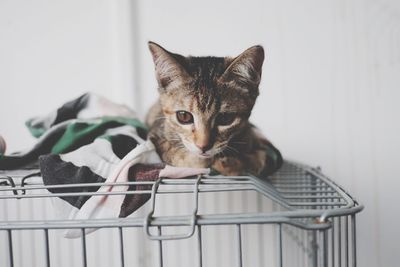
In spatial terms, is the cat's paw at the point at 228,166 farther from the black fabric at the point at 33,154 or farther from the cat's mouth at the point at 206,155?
the black fabric at the point at 33,154

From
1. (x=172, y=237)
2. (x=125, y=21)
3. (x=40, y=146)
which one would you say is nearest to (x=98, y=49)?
(x=125, y=21)

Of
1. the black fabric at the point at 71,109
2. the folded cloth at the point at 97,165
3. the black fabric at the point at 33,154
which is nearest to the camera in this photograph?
the folded cloth at the point at 97,165

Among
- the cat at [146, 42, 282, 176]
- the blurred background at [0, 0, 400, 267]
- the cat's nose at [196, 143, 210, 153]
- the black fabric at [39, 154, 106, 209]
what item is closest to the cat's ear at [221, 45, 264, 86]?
the cat at [146, 42, 282, 176]

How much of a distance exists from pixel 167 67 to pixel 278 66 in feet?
1.45

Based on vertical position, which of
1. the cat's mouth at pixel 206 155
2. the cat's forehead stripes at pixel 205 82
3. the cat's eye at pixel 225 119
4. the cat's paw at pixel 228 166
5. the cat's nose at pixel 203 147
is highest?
the cat's forehead stripes at pixel 205 82

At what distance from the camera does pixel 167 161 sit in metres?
0.65

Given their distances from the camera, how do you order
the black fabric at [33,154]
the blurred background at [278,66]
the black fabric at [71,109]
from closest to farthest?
1. the black fabric at [33,154]
2. the black fabric at [71,109]
3. the blurred background at [278,66]

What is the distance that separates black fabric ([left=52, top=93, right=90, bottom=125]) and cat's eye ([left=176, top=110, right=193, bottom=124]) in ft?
0.92

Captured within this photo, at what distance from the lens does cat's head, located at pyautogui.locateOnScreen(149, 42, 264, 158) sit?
24.0 inches

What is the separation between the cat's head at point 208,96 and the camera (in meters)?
0.61

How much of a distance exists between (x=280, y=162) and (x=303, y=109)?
0.32 m

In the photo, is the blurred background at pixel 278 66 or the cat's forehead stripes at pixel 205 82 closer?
the cat's forehead stripes at pixel 205 82

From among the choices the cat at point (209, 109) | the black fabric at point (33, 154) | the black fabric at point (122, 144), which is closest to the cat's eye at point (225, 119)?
the cat at point (209, 109)

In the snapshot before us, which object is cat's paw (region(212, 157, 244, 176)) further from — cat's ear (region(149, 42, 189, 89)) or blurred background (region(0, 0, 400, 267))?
blurred background (region(0, 0, 400, 267))
